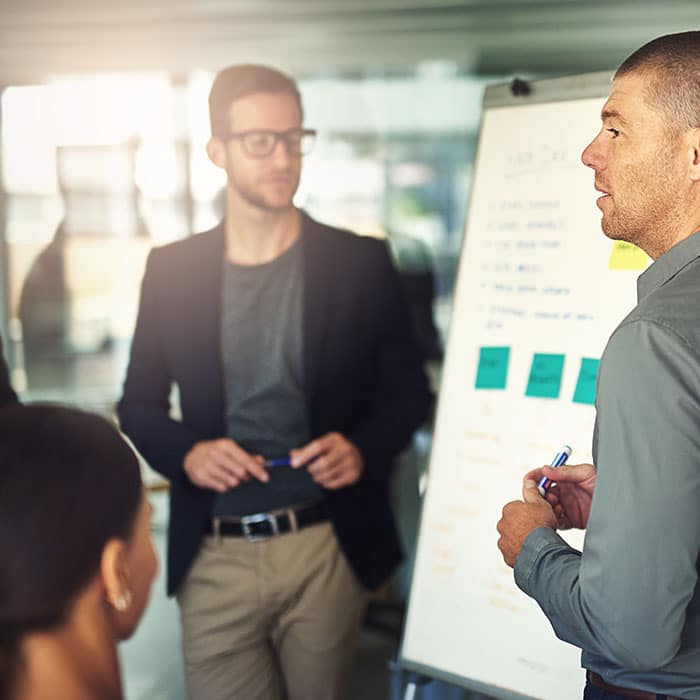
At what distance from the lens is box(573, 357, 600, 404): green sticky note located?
180cm

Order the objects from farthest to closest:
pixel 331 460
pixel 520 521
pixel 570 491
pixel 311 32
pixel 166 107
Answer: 1. pixel 166 107
2. pixel 311 32
3. pixel 331 460
4. pixel 570 491
5. pixel 520 521

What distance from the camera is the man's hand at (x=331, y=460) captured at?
2.00 m

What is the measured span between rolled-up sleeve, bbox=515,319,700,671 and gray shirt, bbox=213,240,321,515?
107 centimetres

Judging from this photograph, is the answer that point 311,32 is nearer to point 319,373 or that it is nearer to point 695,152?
point 319,373

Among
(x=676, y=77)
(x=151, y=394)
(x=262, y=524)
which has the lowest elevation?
(x=262, y=524)

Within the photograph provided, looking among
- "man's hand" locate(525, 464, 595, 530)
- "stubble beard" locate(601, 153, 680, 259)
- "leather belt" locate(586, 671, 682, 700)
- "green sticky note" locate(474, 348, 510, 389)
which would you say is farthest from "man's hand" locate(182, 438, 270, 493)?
"stubble beard" locate(601, 153, 680, 259)

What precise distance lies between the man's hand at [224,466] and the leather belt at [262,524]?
3.3 inches

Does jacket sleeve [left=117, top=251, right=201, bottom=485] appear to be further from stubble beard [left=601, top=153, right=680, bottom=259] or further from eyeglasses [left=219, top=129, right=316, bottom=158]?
stubble beard [left=601, top=153, right=680, bottom=259]

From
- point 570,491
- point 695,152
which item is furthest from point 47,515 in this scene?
point 695,152

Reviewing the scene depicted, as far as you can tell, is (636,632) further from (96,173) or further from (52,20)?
(96,173)

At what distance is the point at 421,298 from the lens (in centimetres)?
487

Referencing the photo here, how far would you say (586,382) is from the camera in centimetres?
180

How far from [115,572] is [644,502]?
0.60 metres

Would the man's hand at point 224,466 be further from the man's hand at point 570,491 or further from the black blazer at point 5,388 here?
the man's hand at point 570,491
